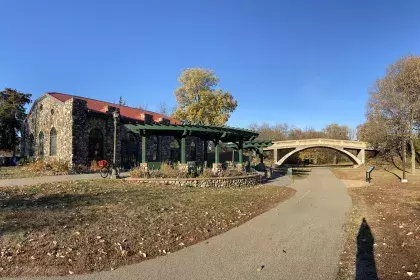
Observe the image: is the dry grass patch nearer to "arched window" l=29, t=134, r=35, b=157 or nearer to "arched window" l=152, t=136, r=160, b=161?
"arched window" l=29, t=134, r=35, b=157

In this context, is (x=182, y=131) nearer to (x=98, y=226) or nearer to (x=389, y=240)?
(x=98, y=226)

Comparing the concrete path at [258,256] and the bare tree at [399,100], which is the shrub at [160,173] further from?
the bare tree at [399,100]

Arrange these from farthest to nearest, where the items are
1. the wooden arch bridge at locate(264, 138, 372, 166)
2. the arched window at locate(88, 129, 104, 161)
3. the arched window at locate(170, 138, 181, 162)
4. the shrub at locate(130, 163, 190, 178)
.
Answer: the wooden arch bridge at locate(264, 138, 372, 166) < the arched window at locate(170, 138, 181, 162) < the arched window at locate(88, 129, 104, 161) < the shrub at locate(130, 163, 190, 178)

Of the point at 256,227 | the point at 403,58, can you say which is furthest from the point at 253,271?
the point at 403,58

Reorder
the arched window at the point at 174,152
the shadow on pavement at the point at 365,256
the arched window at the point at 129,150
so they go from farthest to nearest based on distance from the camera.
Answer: the arched window at the point at 174,152 → the arched window at the point at 129,150 → the shadow on pavement at the point at 365,256

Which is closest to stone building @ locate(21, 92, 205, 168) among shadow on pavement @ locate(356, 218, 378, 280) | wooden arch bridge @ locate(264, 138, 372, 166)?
shadow on pavement @ locate(356, 218, 378, 280)

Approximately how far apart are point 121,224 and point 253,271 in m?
3.24

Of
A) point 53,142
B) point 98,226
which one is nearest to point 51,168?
point 53,142

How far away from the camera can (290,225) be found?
845 centimetres

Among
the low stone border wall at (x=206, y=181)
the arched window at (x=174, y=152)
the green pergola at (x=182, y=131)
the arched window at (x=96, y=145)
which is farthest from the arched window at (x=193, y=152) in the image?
the low stone border wall at (x=206, y=181)

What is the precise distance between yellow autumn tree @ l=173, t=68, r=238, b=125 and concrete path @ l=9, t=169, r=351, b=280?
3299cm

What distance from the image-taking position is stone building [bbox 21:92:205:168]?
83.5 ft

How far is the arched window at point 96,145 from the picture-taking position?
2661cm

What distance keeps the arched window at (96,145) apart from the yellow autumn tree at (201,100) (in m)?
15.2
